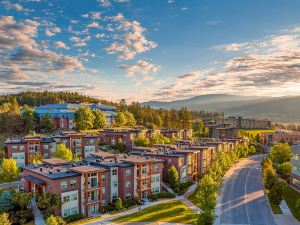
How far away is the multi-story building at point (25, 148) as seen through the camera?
67562 millimetres

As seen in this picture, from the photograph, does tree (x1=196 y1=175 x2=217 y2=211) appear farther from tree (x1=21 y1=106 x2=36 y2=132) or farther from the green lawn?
tree (x1=21 y1=106 x2=36 y2=132)

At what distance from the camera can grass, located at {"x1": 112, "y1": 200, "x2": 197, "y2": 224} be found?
45625 millimetres

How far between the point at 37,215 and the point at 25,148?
25816 millimetres

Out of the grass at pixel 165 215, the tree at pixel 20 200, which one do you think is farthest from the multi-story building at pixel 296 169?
the tree at pixel 20 200

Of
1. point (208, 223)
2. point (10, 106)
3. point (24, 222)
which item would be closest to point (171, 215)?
point (208, 223)

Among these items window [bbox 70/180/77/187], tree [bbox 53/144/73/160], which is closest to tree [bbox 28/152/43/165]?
tree [bbox 53/144/73/160]

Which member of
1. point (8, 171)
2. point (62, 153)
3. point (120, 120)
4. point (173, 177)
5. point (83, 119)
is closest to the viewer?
point (8, 171)

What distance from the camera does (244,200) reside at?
56.3 meters

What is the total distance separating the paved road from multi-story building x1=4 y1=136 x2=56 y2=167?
1508 inches

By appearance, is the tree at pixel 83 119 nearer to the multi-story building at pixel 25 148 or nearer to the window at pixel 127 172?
the multi-story building at pixel 25 148

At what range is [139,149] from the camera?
75.6 metres

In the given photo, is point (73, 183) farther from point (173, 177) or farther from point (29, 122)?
point (29, 122)

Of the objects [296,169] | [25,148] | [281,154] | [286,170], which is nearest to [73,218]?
[25,148]

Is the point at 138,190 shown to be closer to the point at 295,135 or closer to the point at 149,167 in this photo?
the point at 149,167
